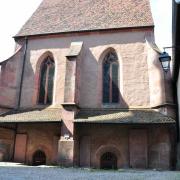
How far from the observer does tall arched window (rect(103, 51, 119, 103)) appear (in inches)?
703

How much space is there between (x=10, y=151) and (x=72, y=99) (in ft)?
17.5

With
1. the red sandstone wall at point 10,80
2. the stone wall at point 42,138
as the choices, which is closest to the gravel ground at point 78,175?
the stone wall at point 42,138

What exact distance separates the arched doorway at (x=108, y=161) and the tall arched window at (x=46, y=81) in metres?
5.27

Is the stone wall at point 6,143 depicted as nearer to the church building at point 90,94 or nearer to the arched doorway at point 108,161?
the church building at point 90,94

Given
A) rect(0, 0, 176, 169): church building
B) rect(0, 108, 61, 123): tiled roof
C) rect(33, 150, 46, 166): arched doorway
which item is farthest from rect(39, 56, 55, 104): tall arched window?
rect(33, 150, 46, 166): arched doorway

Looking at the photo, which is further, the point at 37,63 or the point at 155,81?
the point at 37,63

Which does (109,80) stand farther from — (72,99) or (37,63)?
(37,63)

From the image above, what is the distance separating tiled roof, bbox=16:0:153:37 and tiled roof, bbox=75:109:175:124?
236 inches

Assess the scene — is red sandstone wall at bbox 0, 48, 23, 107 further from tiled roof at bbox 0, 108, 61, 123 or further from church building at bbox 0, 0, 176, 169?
tiled roof at bbox 0, 108, 61, 123

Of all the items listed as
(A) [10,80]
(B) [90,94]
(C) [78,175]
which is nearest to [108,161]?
(B) [90,94]

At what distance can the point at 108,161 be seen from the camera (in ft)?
53.4

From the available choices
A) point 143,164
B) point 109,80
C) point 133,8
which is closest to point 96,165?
point 143,164

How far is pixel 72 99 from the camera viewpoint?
16203 mm

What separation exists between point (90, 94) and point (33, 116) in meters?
3.90
